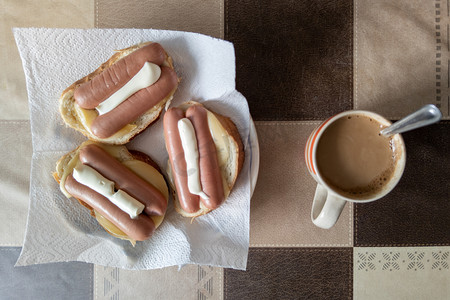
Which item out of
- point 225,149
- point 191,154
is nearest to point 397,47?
point 225,149

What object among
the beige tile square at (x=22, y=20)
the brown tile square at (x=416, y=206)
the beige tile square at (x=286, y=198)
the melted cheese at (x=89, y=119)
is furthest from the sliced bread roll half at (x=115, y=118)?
the brown tile square at (x=416, y=206)

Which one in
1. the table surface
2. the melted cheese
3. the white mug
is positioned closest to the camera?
the white mug

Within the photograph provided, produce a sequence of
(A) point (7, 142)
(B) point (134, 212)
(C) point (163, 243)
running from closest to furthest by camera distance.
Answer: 1. (B) point (134, 212)
2. (C) point (163, 243)
3. (A) point (7, 142)

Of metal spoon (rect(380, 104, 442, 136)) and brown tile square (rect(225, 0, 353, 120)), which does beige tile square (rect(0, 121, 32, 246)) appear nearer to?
brown tile square (rect(225, 0, 353, 120))

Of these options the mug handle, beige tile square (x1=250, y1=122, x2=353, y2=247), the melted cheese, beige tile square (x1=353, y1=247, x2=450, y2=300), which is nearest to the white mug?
the mug handle

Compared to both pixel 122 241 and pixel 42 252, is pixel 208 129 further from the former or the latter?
pixel 42 252

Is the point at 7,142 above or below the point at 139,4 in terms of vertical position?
below

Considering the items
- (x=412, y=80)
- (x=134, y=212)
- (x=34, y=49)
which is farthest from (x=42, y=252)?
(x=412, y=80)
